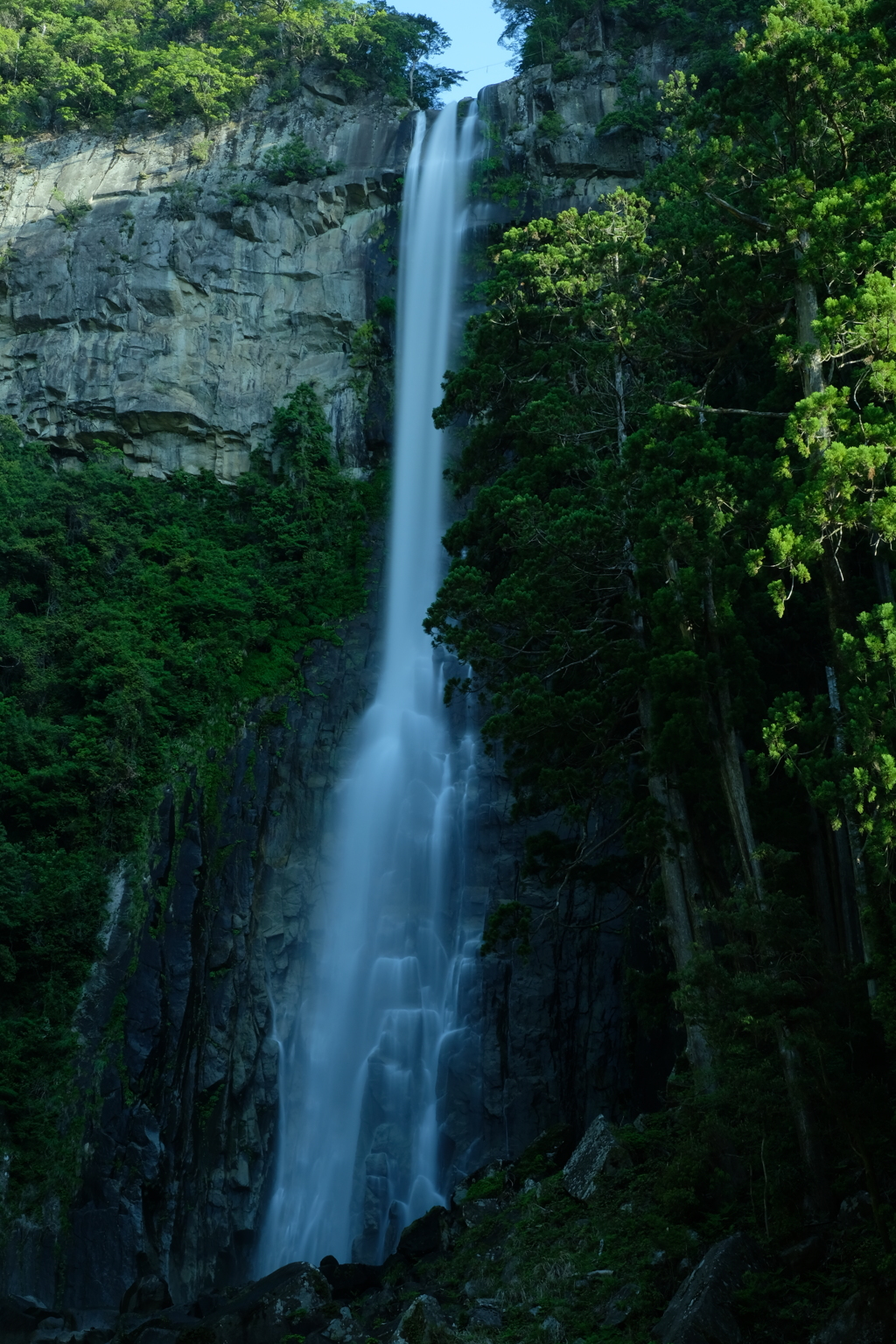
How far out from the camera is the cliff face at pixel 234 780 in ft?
59.8

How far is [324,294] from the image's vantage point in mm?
30828

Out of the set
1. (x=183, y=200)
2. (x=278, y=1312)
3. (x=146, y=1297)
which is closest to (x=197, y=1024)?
(x=146, y=1297)

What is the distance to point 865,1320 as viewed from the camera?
28.6 feet

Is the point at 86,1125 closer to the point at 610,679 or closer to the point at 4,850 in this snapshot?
the point at 4,850

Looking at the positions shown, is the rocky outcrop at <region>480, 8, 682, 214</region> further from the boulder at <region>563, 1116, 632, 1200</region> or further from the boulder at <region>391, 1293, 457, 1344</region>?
the boulder at <region>391, 1293, 457, 1344</region>

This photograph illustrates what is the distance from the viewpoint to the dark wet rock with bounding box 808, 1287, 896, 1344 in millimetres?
8578

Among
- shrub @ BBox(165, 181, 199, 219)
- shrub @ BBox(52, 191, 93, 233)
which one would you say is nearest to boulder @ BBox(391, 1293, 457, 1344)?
shrub @ BBox(165, 181, 199, 219)

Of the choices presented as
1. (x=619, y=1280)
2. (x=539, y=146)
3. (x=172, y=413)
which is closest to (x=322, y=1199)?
(x=619, y=1280)

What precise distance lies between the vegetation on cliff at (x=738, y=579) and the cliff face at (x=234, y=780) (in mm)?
2687

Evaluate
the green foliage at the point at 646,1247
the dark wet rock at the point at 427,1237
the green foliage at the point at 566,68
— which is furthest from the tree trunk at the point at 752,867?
the green foliage at the point at 566,68

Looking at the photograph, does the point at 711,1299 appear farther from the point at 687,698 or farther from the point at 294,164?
the point at 294,164

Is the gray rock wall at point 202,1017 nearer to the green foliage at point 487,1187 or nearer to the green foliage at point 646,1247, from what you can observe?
the green foliage at point 487,1187

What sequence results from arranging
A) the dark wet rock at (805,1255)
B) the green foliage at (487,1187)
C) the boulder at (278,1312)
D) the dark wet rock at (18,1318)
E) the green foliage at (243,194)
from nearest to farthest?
the dark wet rock at (805,1255) → the boulder at (278,1312) → the dark wet rock at (18,1318) → the green foliage at (487,1187) → the green foliage at (243,194)

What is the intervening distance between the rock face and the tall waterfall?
18.9 ft
